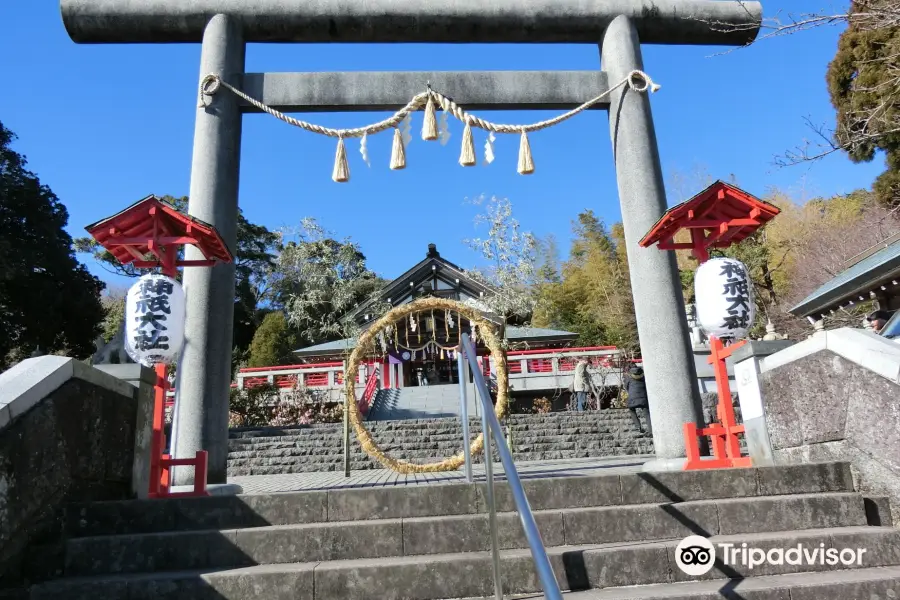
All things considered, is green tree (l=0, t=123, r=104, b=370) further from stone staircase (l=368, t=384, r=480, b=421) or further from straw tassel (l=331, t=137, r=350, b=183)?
straw tassel (l=331, t=137, r=350, b=183)

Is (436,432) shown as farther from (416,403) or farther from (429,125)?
(429,125)

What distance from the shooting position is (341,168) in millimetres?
6117

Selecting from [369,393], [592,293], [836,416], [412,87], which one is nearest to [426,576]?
[836,416]

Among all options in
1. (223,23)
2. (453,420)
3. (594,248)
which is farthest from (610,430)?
(594,248)

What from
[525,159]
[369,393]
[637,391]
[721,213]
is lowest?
[637,391]

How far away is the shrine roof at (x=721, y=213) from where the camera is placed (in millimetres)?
4605

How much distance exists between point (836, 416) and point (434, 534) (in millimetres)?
2736

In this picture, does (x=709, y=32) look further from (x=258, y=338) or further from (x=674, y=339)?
(x=258, y=338)

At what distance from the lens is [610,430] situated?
40.1 ft

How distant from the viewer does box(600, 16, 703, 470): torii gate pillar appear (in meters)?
5.38

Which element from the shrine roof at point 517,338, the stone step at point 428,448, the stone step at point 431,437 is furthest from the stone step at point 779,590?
the shrine roof at point 517,338

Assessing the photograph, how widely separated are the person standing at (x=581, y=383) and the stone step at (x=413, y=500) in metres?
11.7

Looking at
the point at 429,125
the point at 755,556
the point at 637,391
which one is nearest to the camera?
the point at 755,556

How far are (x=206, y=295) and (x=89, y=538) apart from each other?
2630 mm
